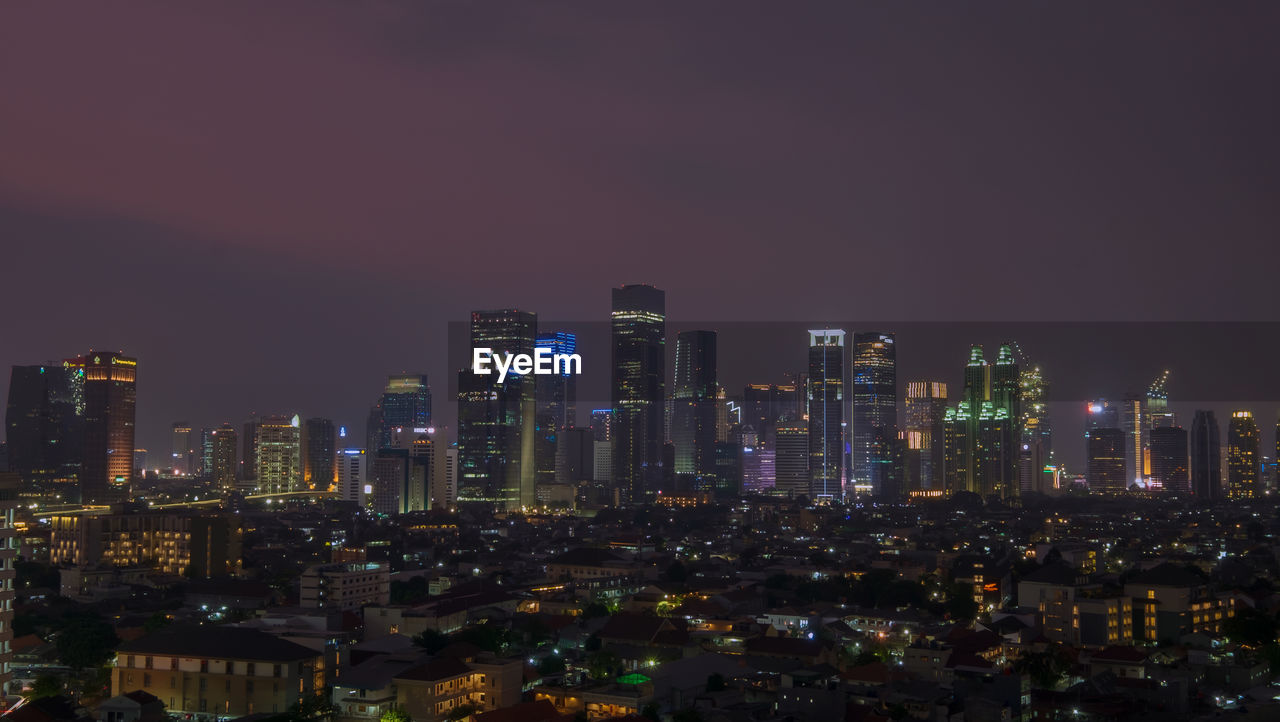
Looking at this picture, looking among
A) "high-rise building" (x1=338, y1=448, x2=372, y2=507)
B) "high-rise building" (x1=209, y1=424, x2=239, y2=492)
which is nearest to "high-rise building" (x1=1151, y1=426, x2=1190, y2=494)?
"high-rise building" (x1=338, y1=448, x2=372, y2=507)

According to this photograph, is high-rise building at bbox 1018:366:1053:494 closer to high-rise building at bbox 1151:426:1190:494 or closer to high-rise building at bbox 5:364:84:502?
high-rise building at bbox 1151:426:1190:494

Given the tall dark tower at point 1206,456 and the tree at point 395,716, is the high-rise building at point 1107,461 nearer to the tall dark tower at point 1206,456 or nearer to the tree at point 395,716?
the tall dark tower at point 1206,456

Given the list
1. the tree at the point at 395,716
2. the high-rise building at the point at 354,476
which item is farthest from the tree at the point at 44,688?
the high-rise building at the point at 354,476

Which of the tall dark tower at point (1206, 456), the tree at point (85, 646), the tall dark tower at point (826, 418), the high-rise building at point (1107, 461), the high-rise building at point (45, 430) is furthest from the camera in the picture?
the high-rise building at point (1107, 461)

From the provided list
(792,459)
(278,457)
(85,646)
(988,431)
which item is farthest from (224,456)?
(85,646)

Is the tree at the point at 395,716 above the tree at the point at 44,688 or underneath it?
underneath

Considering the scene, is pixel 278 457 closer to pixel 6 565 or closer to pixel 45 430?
pixel 45 430
